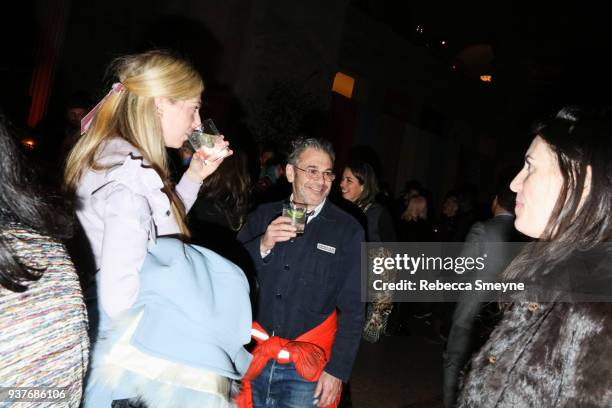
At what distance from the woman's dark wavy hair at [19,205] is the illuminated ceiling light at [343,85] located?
11.1 m

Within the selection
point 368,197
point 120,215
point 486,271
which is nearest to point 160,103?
point 120,215

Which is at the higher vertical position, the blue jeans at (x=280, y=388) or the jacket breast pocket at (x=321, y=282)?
the jacket breast pocket at (x=321, y=282)

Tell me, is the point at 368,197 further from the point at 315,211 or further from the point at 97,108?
the point at 97,108

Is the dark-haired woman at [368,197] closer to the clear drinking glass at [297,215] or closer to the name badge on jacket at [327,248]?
the name badge on jacket at [327,248]

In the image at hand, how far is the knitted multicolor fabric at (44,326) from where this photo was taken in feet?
3.18

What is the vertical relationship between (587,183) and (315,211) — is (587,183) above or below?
above

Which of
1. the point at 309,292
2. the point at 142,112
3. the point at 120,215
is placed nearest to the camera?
the point at 120,215

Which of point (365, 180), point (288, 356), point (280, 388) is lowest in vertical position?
point (280, 388)

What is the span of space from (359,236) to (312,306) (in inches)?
17.8

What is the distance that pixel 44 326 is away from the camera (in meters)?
1.00

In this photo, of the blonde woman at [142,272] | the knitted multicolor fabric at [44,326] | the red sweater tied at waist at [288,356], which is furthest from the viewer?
the red sweater tied at waist at [288,356]

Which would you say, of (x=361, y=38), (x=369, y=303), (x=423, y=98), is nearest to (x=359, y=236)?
(x=369, y=303)

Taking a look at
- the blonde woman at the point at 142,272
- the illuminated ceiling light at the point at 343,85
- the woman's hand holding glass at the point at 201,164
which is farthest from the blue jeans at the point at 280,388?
the illuminated ceiling light at the point at 343,85

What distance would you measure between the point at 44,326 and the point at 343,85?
11649mm
